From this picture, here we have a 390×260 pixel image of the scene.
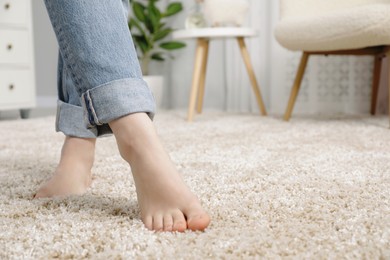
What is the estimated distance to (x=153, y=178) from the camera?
62 centimetres

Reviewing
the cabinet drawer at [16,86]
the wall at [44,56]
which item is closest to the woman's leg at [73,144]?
the cabinet drawer at [16,86]

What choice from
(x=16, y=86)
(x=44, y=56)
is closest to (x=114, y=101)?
(x=16, y=86)

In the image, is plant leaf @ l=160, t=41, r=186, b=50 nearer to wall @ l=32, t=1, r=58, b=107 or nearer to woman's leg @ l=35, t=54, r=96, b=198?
wall @ l=32, t=1, r=58, b=107

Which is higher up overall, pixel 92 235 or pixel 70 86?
pixel 70 86

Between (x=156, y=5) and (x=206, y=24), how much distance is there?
0.83 meters

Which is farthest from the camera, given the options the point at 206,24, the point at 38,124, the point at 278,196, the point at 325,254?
the point at 206,24

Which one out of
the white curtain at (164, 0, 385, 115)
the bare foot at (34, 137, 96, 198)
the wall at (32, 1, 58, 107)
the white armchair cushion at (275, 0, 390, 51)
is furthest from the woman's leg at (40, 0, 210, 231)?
the wall at (32, 1, 58, 107)

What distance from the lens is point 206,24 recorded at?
246 centimetres

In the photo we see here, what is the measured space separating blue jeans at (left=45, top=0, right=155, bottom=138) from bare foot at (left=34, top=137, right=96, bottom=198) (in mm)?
210

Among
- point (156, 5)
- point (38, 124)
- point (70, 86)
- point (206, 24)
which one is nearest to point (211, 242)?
point (70, 86)

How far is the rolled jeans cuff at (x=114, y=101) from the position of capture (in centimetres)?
59

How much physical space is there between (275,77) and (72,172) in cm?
195

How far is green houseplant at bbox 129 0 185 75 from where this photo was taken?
2.93 m

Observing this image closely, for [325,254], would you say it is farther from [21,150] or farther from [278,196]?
[21,150]
